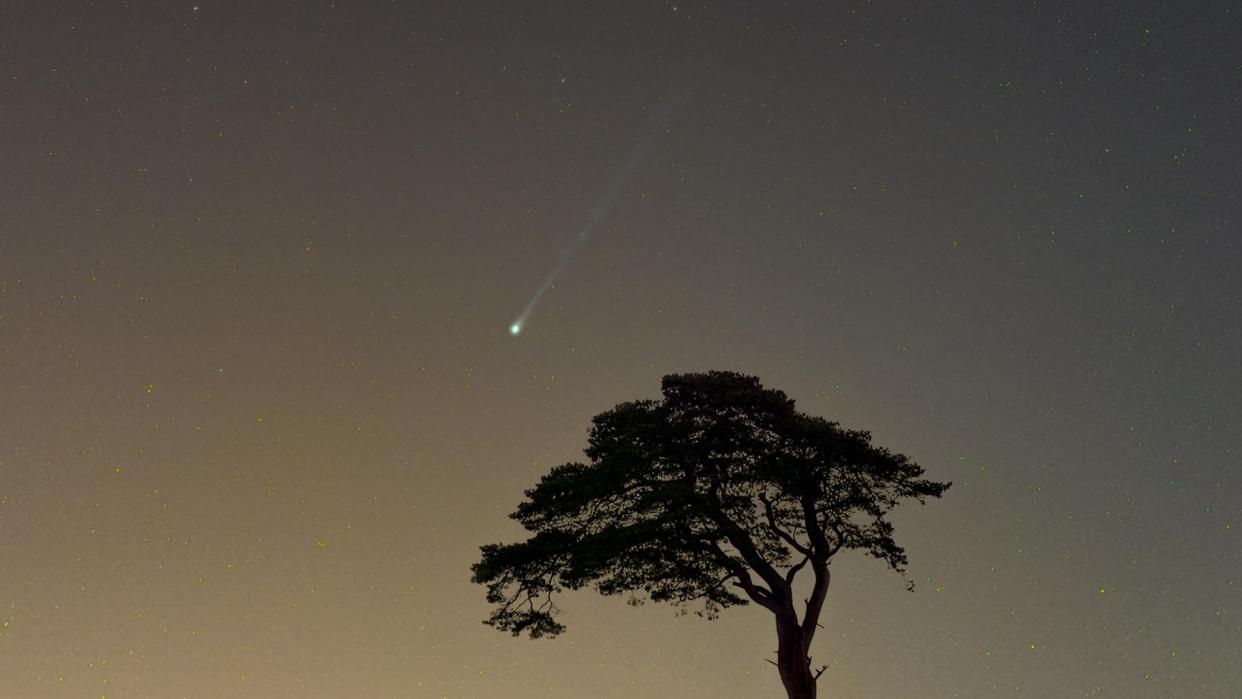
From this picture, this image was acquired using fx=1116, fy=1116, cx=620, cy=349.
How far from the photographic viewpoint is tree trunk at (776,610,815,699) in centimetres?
2323

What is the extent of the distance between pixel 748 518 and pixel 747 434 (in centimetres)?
182

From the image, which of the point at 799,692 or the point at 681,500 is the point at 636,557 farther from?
the point at 799,692

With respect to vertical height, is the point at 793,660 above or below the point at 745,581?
below

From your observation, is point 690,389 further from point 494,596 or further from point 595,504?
point 494,596

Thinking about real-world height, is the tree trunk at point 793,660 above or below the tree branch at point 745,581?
below

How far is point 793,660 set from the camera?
2344 centimetres

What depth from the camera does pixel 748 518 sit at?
23703 millimetres

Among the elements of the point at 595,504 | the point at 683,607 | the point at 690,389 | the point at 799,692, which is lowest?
the point at 799,692

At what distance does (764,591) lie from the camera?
79.3 ft

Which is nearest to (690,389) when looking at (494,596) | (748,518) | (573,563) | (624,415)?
(624,415)

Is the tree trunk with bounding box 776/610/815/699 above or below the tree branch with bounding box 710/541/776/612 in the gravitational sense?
below

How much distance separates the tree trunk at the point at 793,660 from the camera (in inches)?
915

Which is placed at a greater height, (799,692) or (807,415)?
(807,415)

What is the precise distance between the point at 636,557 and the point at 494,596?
3.28 meters
